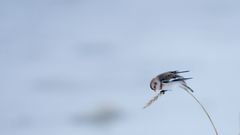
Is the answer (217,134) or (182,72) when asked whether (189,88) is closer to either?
(182,72)

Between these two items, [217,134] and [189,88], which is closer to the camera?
[189,88]

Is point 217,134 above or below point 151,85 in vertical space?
below

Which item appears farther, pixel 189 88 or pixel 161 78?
pixel 161 78

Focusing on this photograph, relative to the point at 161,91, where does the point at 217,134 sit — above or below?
below

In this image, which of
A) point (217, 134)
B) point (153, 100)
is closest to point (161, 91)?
point (153, 100)

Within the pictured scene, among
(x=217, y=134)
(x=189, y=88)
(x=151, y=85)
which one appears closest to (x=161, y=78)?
(x=151, y=85)

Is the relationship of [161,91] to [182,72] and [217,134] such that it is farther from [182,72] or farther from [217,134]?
[217,134]
